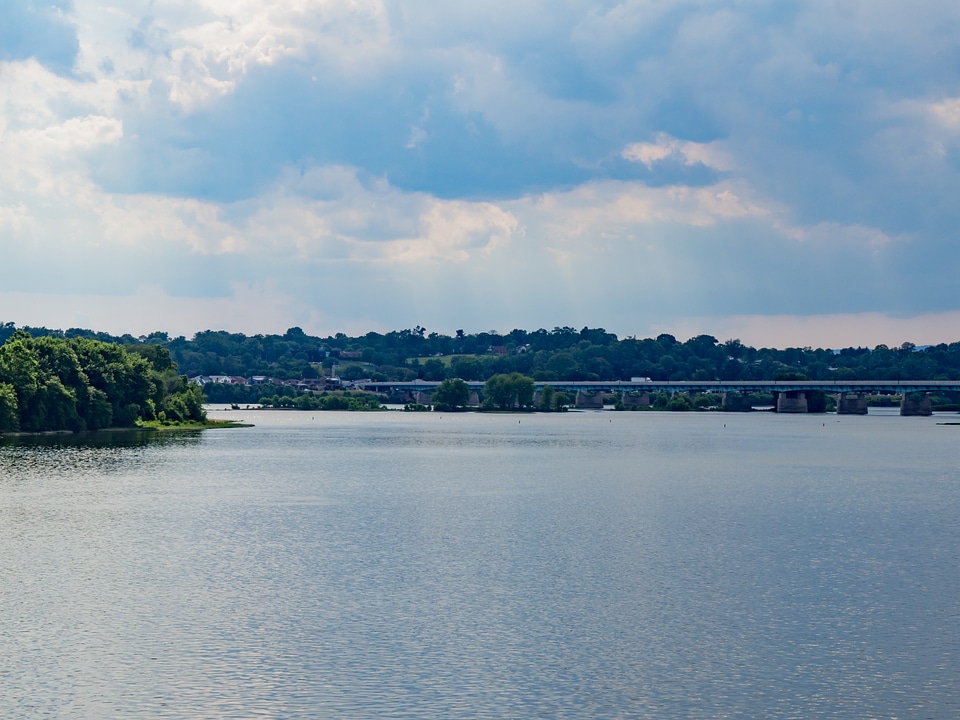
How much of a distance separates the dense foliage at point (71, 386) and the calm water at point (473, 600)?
215 ft

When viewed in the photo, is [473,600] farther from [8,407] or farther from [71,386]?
[71,386]

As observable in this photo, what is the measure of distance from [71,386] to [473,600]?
451ft

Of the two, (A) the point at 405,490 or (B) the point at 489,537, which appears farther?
(A) the point at 405,490

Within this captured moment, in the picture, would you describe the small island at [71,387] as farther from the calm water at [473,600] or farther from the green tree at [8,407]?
the calm water at [473,600]

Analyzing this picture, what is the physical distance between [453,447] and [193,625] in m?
126

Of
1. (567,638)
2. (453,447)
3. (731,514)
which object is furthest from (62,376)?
(567,638)

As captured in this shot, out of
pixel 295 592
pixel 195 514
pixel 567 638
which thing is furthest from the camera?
pixel 195 514

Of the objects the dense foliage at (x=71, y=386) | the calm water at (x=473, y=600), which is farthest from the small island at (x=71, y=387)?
the calm water at (x=473, y=600)

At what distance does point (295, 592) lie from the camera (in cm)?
5081

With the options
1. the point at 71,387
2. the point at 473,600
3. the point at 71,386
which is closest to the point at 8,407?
the point at 71,387

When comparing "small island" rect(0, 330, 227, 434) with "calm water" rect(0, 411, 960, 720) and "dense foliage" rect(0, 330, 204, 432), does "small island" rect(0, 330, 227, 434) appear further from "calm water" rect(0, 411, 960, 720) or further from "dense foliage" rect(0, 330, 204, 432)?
"calm water" rect(0, 411, 960, 720)

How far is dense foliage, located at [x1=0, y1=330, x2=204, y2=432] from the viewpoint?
16200 cm

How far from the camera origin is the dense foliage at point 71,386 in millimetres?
162000

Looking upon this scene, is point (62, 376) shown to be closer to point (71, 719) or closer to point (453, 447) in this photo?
point (453, 447)
